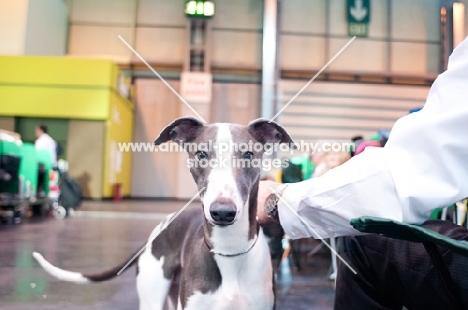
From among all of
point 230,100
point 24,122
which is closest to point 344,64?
point 230,100

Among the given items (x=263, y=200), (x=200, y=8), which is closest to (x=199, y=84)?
(x=200, y=8)

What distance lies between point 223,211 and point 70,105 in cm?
907

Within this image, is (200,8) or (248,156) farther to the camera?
(200,8)

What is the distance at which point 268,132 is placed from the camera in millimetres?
1678

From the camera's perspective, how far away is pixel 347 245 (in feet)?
4.16

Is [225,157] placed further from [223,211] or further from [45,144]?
[45,144]

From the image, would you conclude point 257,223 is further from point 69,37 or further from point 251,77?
point 69,37

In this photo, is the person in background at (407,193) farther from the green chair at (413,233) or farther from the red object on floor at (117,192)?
the red object on floor at (117,192)

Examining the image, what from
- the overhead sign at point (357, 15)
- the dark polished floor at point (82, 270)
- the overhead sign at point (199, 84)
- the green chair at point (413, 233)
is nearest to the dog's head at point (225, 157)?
the green chair at point (413, 233)

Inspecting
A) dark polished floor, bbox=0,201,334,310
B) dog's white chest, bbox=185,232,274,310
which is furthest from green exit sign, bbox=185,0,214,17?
dog's white chest, bbox=185,232,274,310

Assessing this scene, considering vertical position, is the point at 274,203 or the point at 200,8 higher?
the point at 200,8

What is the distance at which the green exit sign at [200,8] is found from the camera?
11352mm

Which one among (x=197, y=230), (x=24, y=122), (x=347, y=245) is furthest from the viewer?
(x=24, y=122)

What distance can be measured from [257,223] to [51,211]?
5.75 meters
